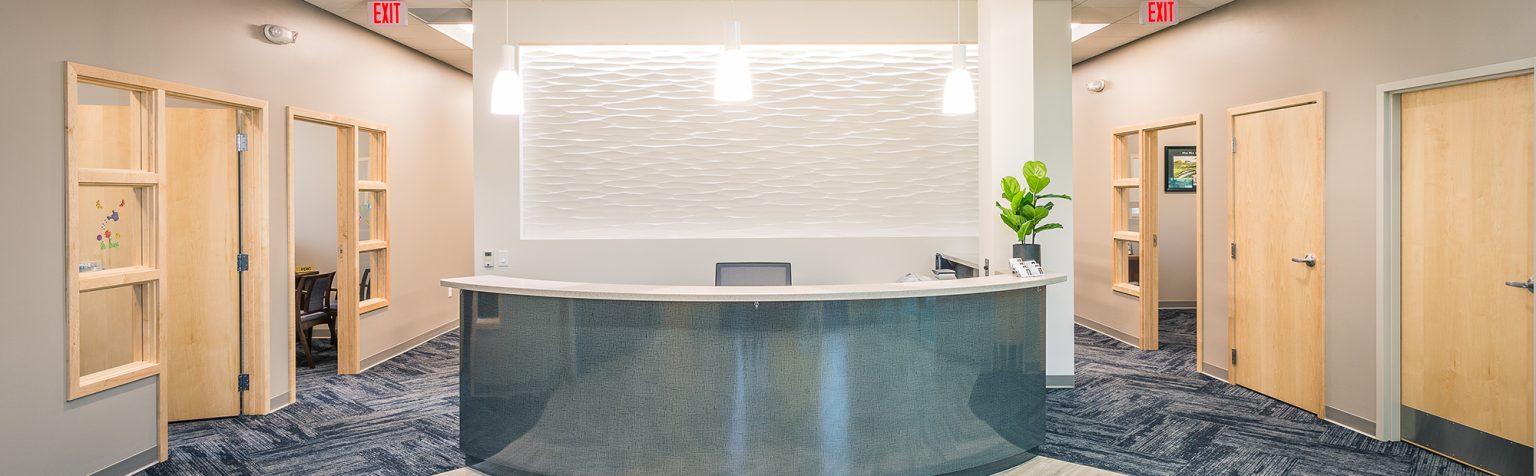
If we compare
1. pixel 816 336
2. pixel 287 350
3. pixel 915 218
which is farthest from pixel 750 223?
pixel 287 350

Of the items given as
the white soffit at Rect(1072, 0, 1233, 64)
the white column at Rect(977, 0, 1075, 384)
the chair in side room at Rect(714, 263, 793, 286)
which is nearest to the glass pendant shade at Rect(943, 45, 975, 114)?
the white column at Rect(977, 0, 1075, 384)

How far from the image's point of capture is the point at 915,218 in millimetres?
4996

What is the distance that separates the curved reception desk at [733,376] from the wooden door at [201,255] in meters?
2.28

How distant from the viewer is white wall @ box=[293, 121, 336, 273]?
6.52 metres

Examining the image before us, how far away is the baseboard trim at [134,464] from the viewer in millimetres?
3453

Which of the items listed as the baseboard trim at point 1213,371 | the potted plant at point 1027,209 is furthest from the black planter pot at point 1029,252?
the baseboard trim at point 1213,371

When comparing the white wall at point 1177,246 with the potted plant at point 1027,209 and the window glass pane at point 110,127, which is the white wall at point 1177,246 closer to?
the potted plant at point 1027,209

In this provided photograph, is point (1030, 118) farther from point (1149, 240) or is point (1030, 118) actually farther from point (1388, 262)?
point (1149, 240)

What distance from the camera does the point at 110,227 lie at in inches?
142

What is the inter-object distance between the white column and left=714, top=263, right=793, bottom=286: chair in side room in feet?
4.10

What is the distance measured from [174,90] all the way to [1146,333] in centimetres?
693

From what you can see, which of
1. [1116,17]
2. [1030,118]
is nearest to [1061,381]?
[1030,118]

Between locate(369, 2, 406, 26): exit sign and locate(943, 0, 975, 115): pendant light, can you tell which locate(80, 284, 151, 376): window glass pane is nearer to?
locate(369, 2, 406, 26): exit sign

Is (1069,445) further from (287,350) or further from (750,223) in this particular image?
(287,350)
